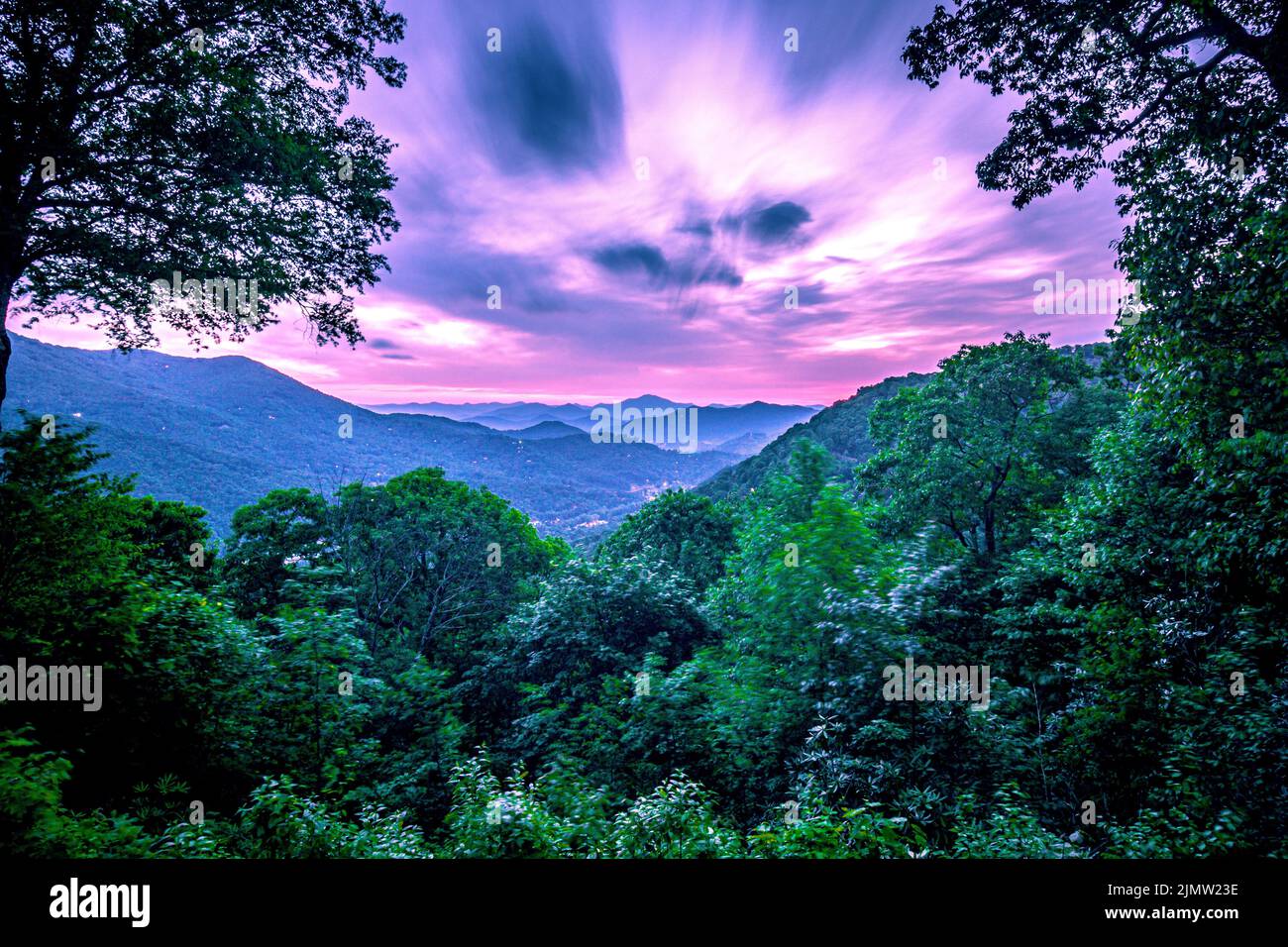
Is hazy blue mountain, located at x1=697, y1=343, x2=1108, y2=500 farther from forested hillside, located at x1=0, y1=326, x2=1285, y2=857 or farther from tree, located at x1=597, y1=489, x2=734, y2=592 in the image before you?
forested hillside, located at x1=0, y1=326, x2=1285, y2=857

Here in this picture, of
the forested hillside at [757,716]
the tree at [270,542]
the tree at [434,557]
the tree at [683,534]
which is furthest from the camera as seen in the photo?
the tree at [683,534]

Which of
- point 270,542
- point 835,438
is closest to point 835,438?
point 835,438

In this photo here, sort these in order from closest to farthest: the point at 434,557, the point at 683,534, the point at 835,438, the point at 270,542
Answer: the point at 270,542 < the point at 434,557 < the point at 683,534 < the point at 835,438

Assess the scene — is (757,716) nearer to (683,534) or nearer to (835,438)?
(683,534)

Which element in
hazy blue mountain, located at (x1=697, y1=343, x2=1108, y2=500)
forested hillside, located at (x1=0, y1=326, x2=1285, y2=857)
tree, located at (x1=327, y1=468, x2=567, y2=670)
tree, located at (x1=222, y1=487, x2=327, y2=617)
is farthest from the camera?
hazy blue mountain, located at (x1=697, y1=343, x2=1108, y2=500)

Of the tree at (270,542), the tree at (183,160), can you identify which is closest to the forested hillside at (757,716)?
the tree at (183,160)

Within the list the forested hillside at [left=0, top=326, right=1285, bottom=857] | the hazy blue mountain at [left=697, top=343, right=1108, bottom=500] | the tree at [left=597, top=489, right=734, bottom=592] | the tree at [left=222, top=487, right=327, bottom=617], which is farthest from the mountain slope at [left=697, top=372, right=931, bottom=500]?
the forested hillside at [left=0, top=326, right=1285, bottom=857]

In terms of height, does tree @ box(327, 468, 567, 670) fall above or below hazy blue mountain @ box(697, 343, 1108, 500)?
below

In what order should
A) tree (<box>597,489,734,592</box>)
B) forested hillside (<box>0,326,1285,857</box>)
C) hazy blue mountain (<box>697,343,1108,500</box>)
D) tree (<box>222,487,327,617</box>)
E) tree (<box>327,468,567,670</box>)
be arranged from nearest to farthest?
forested hillside (<box>0,326,1285,857</box>), tree (<box>222,487,327,617</box>), tree (<box>327,468,567,670</box>), tree (<box>597,489,734,592</box>), hazy blue mountain (<box>697,343,1108,500</box>)

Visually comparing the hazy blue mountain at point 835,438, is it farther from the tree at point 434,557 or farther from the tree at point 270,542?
the tree at point 270,542

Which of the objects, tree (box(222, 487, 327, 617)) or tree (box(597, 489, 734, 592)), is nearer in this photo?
tree (box(222, 487, 327, 617))

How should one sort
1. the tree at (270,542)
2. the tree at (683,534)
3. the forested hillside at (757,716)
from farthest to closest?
the tree at (683,534) → the tree at (270,542) → the forested hillside at (757,716)
